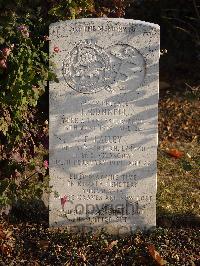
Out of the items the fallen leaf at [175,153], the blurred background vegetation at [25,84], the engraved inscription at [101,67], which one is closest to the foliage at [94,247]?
the blurred background vegetation at [25,84]

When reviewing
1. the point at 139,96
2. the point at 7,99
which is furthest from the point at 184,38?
the point at 7,99

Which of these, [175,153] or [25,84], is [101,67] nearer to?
[25,84]

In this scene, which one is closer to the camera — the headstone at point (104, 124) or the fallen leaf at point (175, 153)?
the headstone at point (104, 124)

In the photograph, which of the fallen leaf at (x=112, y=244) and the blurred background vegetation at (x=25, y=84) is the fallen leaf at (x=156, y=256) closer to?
the fallen leaf at (x=112, y=244)

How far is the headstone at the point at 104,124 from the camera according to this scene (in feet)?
13.7

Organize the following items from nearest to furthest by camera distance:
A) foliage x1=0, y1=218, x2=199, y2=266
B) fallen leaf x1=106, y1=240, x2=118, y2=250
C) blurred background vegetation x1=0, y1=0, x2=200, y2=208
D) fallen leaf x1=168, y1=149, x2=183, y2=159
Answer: blurred background vegetation x1=0, y1=0, x2=200, y2=208 → foliage x1=0, y1=218, x2=199, y2=266 → fallen leaf x1=106, y1=240, x2=118, y2=250 → fallen leaf x1=168, y1=149, x2=183, y2=159

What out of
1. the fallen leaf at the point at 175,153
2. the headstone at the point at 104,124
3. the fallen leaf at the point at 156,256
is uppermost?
the headstone at the point at 104,124

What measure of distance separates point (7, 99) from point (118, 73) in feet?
2.96

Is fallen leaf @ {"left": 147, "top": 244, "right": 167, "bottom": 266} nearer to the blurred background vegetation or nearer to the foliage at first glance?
the foliage

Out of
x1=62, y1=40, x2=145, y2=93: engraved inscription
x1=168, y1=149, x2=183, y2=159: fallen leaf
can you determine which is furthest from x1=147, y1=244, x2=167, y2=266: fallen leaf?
x1=168, y1=149, x2=183, y2=159: fallen leaf

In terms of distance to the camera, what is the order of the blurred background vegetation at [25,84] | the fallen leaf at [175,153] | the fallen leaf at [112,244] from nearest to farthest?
the blurred background vegetation at [25,84], the fallen leaf at [112,244], the fallen leaf at [175,153]

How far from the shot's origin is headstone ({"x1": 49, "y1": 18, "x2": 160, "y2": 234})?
164 inches

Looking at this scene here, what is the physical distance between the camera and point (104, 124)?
4.31m

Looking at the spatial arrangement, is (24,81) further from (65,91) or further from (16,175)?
(16,175)
